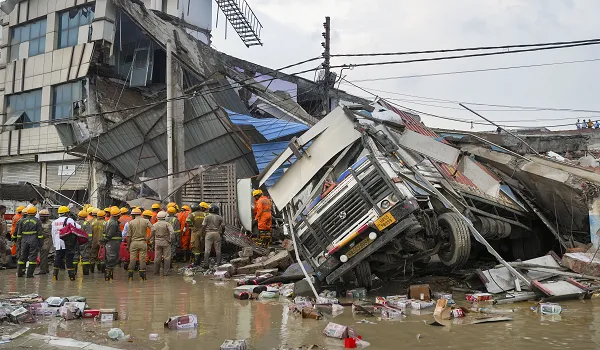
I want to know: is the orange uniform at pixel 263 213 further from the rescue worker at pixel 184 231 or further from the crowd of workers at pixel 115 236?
the rescue worker at pixel 184 231

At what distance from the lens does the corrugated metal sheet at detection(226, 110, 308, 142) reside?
1870 cm

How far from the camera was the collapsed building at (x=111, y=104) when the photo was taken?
18906 mm

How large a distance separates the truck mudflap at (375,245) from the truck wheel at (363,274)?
0.37 m

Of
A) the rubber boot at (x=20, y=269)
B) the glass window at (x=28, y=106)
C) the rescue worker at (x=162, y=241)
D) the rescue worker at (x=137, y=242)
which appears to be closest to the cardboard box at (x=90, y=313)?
the rescue worker at (x=137, y=242)

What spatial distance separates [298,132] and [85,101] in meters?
8.45

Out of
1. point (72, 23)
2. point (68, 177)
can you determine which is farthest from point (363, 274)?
point (72, 23)

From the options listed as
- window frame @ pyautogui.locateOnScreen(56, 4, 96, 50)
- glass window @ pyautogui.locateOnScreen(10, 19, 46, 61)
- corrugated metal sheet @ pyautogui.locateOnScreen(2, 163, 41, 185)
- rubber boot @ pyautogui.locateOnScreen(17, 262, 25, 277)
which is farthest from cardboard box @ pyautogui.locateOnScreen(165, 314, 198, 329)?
glass window @ pyautogui.locateOnScreen(10, 19, 46, 61)

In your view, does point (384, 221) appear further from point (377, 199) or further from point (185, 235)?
point (185, 235)

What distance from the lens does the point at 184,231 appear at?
14016 millimetres

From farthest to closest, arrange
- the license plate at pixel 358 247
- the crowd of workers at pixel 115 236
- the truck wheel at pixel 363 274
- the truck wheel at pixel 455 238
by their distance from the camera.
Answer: the crowd of workers at pixel 115 236, the truck wheel at pixel 455 238, the truck wheel at pixel 363 274, the license plate at pixel 358 247

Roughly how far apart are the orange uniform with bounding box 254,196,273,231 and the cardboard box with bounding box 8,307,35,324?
7465 millimetres

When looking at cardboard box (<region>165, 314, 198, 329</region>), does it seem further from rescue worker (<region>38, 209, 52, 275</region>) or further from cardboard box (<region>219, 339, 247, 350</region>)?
rescue worker (<region>38, 209, 52, 275</region>)

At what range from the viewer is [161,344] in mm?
5641

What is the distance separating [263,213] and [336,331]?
27.6 feet
